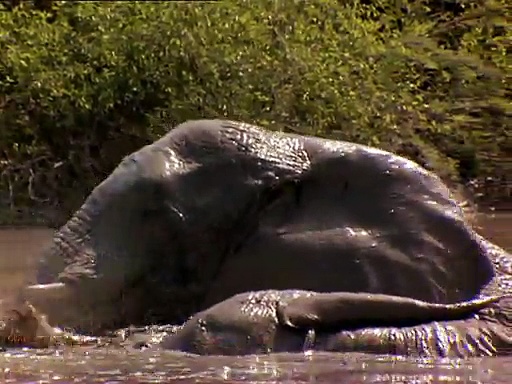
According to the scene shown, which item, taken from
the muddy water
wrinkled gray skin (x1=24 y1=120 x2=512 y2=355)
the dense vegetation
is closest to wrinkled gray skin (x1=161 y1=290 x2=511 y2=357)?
the muddy water

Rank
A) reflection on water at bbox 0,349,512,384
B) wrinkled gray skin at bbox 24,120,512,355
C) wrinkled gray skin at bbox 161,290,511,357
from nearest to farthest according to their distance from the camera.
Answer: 1. reflection on water at bbox 0,349,512,384
2. wrinkled gray skin at bbox 161,290,511,357
3. wrinkled gray skin at bbox 24,120,512,355

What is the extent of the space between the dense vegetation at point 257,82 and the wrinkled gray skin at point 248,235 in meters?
7.38

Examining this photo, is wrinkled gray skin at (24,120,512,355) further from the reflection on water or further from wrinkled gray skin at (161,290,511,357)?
the reflection on water

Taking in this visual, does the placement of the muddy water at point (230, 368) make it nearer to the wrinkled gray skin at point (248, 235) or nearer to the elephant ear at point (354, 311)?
the elephant ear at point (354, 311)

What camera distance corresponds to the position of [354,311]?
4.40 m

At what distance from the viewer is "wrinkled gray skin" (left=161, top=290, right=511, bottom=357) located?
4223 mm

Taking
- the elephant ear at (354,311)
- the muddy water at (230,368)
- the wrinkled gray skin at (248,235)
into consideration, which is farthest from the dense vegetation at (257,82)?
the muddy water at (230,368)

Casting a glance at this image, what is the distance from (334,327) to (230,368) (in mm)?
698

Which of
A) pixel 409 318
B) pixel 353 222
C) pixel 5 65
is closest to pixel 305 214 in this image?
pixel 353 222

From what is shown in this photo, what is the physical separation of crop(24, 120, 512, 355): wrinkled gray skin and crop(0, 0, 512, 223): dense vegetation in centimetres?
738

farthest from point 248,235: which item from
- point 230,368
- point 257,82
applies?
point 257,82

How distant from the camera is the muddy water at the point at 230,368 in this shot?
357cm

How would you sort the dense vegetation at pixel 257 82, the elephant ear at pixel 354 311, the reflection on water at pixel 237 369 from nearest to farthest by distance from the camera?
the reflection on water at pixel 237 369 < the elephant ear at pixel 354 311 < the dense vegetation at pixel 257 82

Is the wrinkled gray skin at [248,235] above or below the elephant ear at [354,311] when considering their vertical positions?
above
